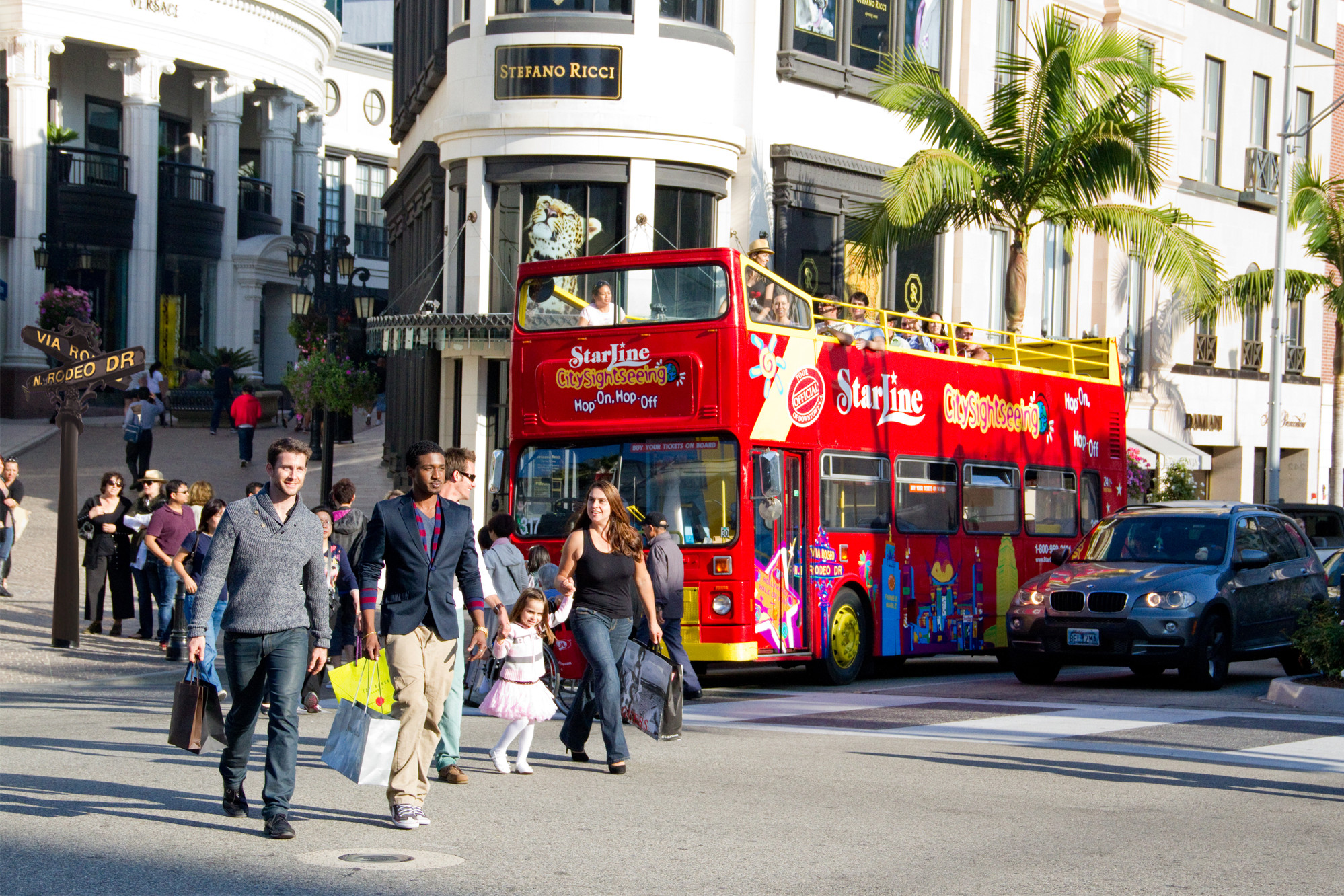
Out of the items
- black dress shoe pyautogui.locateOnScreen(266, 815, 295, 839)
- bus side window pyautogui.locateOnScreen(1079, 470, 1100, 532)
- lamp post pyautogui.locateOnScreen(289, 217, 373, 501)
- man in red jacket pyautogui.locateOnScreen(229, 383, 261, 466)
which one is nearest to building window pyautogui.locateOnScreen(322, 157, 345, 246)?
lamp post pyautogui.locateOnScreen(289, 217, 373, 501)

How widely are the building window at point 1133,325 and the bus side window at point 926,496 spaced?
19021mm

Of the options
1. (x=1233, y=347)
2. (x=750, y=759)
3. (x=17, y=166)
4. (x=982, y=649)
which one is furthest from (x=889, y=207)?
(x=17, y=166)

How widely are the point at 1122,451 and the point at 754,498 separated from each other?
903cm

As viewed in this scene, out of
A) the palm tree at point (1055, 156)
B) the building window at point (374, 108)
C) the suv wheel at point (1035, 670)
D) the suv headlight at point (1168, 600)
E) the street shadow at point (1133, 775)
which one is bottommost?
the suv wheel at point (1035, 670)

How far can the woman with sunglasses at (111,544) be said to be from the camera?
58.1 feet

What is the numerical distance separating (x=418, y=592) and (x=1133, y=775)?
4795 mm

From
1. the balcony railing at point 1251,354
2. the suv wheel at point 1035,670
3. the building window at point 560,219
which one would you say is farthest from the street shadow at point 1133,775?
the balcony railing at point 1251,354

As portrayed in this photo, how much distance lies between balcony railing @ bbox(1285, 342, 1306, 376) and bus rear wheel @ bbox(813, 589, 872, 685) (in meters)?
29.1

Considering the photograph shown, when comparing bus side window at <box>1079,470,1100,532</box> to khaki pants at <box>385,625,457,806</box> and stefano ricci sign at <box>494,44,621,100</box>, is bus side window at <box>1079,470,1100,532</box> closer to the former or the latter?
Answer: stefano ricci sign at <box>494,44,621,100</box>

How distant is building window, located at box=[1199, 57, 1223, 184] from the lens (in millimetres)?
38719

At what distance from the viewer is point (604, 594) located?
986cm

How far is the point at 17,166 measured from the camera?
145ft

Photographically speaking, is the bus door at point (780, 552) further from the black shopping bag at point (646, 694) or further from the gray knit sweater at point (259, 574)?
the gray knit sweater at point (259, 574)

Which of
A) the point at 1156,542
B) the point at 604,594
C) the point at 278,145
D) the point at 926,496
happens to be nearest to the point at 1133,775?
the point at 604,594
